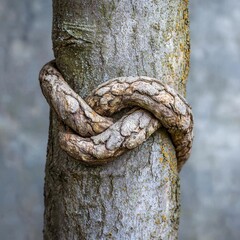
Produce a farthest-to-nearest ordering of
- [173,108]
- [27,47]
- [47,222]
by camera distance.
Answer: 1. [27,47]
2. [47,222]
3. [173,108]

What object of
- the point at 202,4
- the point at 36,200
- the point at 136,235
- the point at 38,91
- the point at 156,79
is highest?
the point at 202,4

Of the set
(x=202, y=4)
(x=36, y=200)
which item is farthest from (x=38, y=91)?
(x=202, y=4)

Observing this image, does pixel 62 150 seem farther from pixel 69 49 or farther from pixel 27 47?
pixel 27 47
